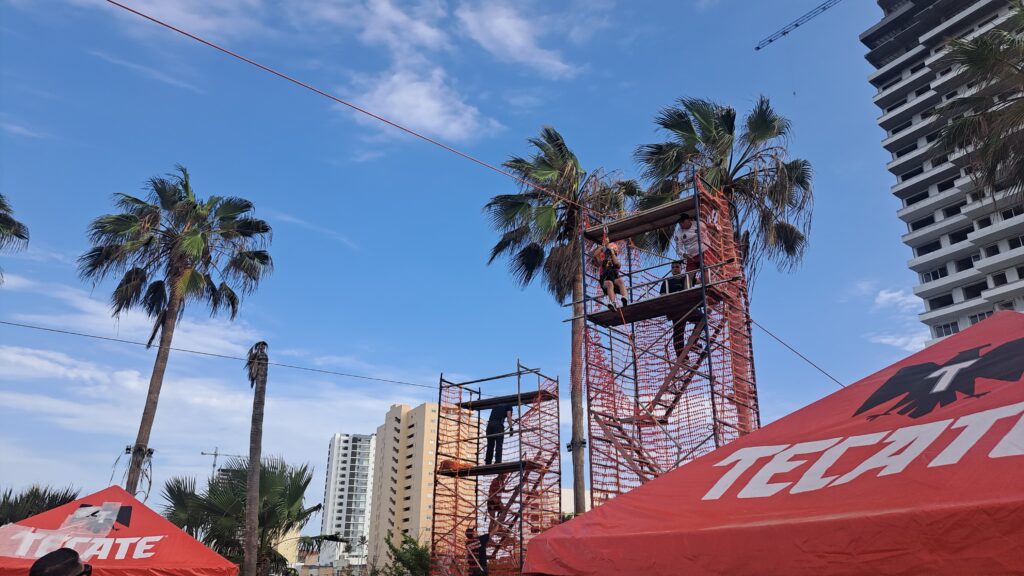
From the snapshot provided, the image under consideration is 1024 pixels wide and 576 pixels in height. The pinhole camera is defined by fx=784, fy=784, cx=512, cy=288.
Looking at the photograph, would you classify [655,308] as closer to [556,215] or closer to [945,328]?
[556,215]

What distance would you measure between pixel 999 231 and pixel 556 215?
248 ft

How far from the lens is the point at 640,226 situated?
647 inches

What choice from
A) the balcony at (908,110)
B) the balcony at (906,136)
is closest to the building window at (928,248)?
the balcony at (906,136)

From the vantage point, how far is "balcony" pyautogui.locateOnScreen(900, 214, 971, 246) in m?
86.8

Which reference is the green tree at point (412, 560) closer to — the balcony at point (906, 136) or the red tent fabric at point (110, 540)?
the red tent fabric at point (110, 540)

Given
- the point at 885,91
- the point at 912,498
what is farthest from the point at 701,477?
the point at 885,91

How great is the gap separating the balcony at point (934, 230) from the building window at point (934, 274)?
367 cm

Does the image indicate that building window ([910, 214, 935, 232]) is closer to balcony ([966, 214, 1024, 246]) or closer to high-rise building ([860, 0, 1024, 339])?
high-rise building ([860, 0, 1024, 339])

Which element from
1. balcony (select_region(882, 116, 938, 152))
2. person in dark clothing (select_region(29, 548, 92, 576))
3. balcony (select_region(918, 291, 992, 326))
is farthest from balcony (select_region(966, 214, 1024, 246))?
person in dark clothing (select_region(29, 548, 92, 576))

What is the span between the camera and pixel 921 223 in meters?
92.2

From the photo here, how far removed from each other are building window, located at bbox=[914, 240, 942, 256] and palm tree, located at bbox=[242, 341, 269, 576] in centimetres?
8839

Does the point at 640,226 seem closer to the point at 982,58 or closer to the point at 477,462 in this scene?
the point at 982,58

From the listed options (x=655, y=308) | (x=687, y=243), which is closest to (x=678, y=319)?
(x=655, y=308)

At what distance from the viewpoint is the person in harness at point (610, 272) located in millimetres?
15127
